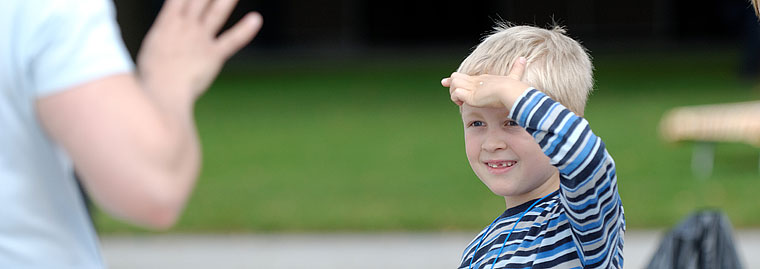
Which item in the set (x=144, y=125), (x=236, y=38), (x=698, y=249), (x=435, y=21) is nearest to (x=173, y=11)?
(x=236, y=38)

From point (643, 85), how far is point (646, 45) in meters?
11.2

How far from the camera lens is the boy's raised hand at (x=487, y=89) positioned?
5.67ft

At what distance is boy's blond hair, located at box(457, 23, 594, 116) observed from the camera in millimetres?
1858


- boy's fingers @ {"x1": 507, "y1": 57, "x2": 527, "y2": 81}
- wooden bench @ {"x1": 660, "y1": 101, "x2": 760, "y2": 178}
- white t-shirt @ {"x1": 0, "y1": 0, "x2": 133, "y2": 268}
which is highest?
boy's fingers @ {"x1": 507, "y1": 57, "x2": 527, "y2": 81}

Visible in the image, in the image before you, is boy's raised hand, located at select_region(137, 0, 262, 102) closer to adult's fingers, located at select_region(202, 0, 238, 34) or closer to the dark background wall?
adult's fingers, located at select_region(202, 0, 238, 34)

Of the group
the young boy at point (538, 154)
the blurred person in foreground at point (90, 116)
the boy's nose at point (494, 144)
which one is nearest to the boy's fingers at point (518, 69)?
the young boy at point (538, 154)

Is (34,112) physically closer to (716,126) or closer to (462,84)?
(462,84)

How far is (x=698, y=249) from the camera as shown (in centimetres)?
271

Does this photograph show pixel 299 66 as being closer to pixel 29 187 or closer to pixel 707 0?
pixel 707 0

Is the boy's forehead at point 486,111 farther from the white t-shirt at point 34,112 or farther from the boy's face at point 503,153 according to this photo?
the white t-shirt at point 34,112

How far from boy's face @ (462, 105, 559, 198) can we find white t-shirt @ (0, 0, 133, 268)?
68 cm

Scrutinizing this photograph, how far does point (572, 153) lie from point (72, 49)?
78 cm

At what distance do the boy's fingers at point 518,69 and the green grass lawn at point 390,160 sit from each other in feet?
16.8

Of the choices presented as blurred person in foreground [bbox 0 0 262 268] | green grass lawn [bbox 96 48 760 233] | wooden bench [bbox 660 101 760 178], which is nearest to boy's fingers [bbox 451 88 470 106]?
blurred person in foreground [bbox 0 0 262 268]
